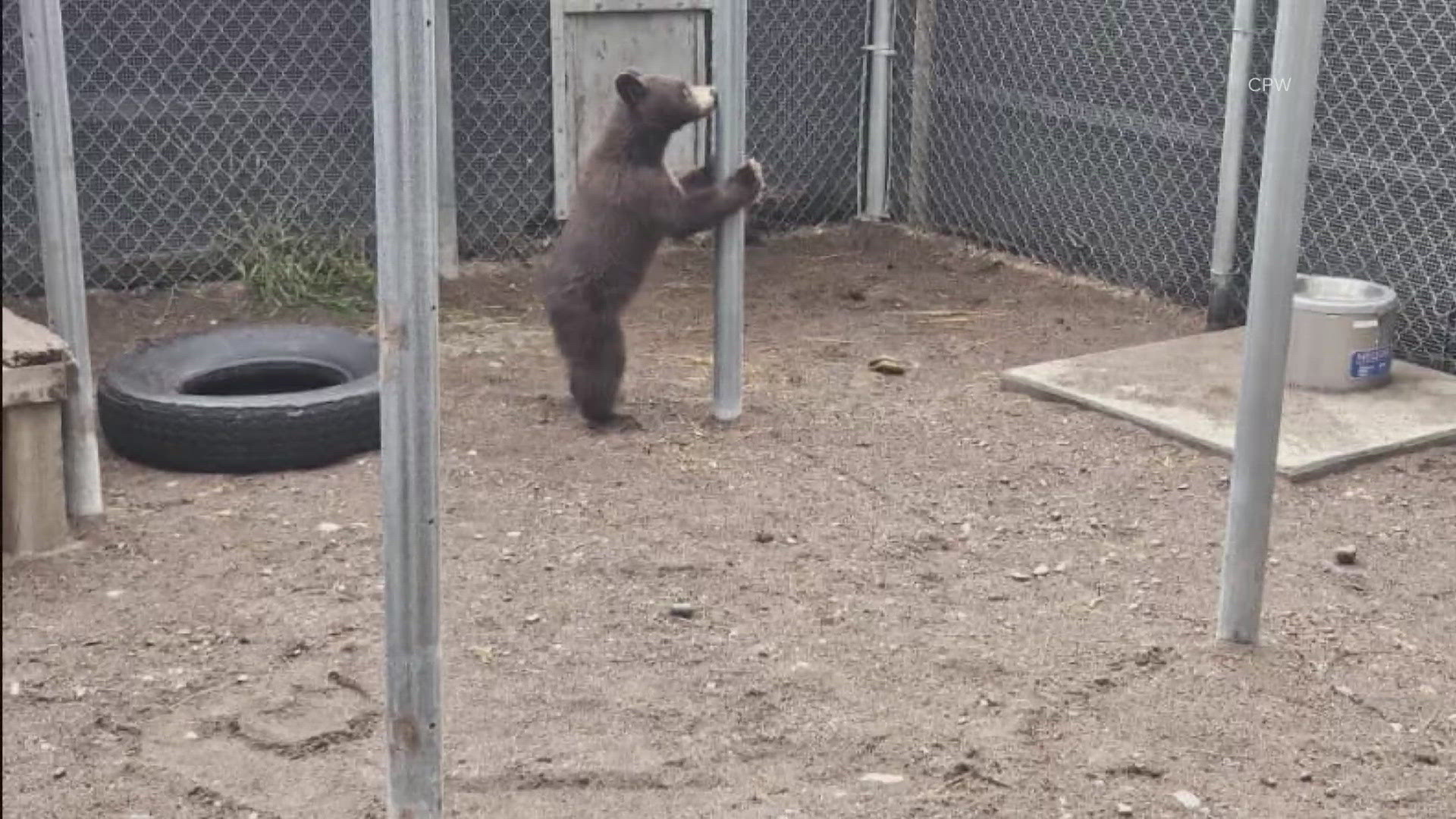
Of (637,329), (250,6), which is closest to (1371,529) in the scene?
(637,329)

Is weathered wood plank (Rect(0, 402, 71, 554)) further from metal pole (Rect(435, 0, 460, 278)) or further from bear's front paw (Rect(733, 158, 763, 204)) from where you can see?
metal pole (Rect(435, 0, 460, 278))

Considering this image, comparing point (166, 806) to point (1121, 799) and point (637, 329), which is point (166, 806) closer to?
point (1121, 799)

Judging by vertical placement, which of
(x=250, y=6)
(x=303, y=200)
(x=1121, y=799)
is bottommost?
(x=1121, y=799)

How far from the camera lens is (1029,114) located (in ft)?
27.8

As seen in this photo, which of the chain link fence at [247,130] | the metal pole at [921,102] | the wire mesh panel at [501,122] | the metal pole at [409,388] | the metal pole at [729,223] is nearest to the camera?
the metal pole at [409,388]

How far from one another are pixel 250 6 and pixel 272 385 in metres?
2.39

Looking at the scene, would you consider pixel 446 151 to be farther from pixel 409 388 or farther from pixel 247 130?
pixel 409 388

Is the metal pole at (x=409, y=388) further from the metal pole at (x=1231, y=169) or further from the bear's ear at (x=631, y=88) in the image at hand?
the metal pole at (x=1231, y=169)

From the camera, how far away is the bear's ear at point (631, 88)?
5785mm

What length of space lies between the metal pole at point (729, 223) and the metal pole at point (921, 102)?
10.6 ft

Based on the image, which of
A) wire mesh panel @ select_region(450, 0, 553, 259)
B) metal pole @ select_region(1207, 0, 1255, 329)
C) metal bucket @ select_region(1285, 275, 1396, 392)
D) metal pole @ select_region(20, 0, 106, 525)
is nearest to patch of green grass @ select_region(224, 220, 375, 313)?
wire mesh panel @ select_region(450, 0, 553, 259)

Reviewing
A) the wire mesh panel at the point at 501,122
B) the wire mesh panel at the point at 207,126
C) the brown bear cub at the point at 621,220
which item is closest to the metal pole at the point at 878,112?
the wire mesh panel at the point at 501,122

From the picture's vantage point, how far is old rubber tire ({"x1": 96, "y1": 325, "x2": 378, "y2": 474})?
5.33 meters

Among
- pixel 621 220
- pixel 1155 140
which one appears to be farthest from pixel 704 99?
pixel 1155 140
